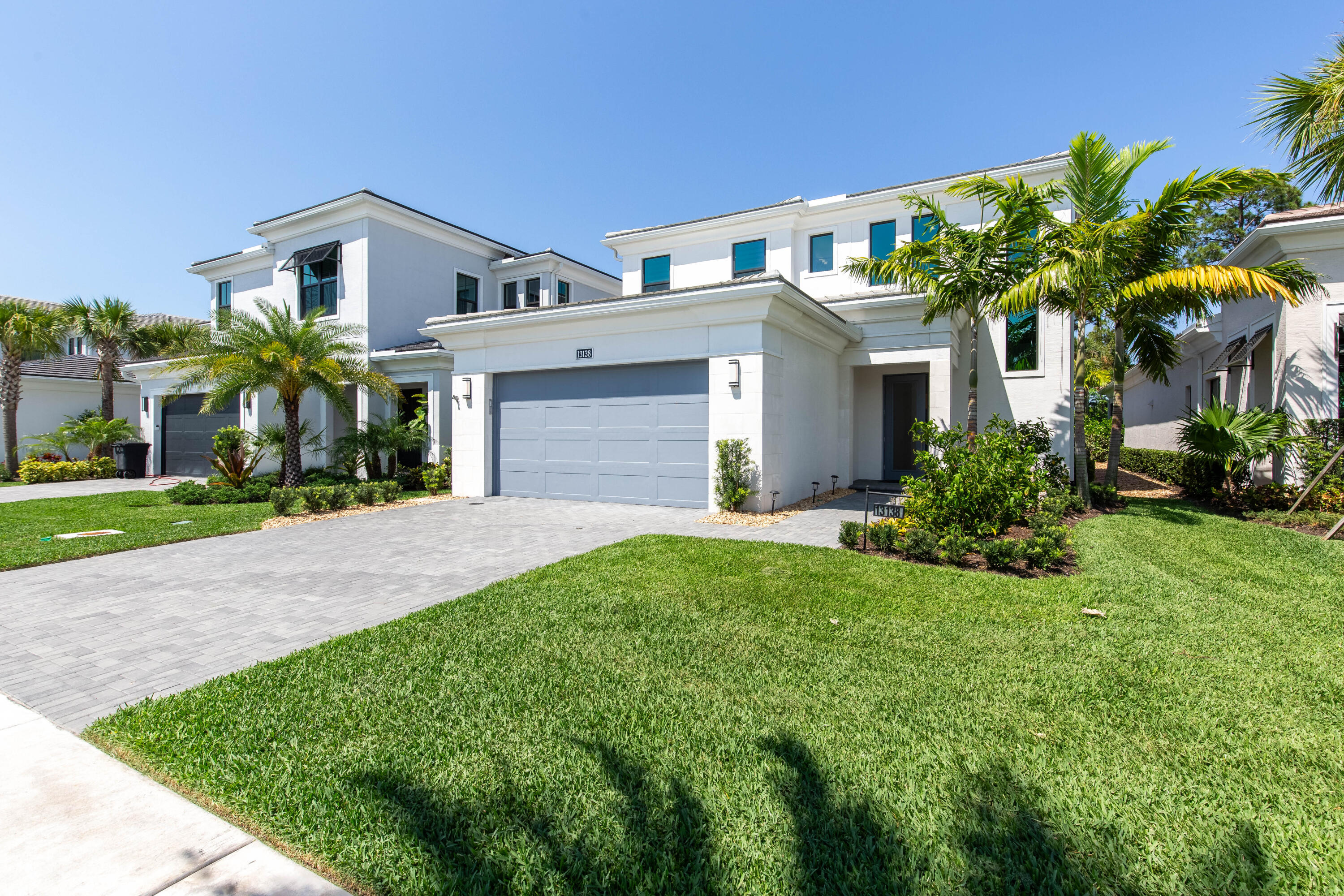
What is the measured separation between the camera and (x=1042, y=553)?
20.5 ft

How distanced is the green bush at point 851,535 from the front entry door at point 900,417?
8072mm

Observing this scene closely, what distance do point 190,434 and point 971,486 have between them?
2502cm

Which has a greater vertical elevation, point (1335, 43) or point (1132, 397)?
point (1335, 43)

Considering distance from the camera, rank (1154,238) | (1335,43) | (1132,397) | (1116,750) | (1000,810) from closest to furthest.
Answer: (1000,810), (1116,750), (1335,43), (1154,238), (1132,397)

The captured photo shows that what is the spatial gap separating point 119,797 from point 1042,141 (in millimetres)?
18597

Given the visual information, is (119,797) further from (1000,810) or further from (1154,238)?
(1154,238)

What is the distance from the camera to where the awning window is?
58.2 ft

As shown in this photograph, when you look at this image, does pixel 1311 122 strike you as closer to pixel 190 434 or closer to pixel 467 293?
pixel 467 293

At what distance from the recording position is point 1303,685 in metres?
3.52

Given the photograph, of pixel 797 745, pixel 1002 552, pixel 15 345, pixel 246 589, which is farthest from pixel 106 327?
pixel 1002 552

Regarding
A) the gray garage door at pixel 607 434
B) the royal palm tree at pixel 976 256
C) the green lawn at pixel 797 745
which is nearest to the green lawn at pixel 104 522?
the gray garage door at pixel 607 434

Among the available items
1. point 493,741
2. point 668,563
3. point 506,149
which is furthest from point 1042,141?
point 493,741

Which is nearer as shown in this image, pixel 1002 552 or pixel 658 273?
pixel 1002 552

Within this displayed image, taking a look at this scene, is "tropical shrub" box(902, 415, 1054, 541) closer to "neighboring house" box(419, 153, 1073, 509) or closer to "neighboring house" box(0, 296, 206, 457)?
"neighboring house" box(419, 153, 1073, 509)
